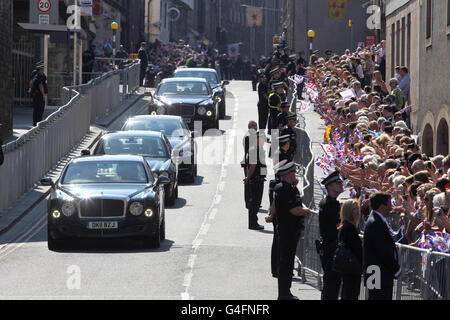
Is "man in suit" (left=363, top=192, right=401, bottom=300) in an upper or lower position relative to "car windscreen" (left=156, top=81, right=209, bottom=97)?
lower

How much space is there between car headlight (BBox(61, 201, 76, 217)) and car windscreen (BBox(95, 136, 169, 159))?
5810mm

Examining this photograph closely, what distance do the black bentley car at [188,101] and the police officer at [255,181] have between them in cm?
1505

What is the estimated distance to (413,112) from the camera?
3416 centimetres

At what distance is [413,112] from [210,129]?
6851mm

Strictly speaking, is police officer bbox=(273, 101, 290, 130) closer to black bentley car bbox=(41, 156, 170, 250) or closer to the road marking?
the road marking

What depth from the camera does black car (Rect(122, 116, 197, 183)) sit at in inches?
1072

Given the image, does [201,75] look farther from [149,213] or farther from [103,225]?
[103,225]

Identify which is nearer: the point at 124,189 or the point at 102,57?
the point at 124,189

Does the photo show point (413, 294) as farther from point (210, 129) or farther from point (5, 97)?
point (210, 129)

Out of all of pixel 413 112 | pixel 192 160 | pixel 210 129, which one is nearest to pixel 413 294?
pixel 192 160

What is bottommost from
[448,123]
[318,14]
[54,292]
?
[54,292]

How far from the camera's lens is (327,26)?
74750 mm

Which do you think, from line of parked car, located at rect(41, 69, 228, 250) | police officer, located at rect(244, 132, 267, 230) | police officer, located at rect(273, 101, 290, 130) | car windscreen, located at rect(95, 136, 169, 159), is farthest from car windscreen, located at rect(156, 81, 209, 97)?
police officer, located at rect(244, 132, 267, 230)

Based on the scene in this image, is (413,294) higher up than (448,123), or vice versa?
(448,123)
